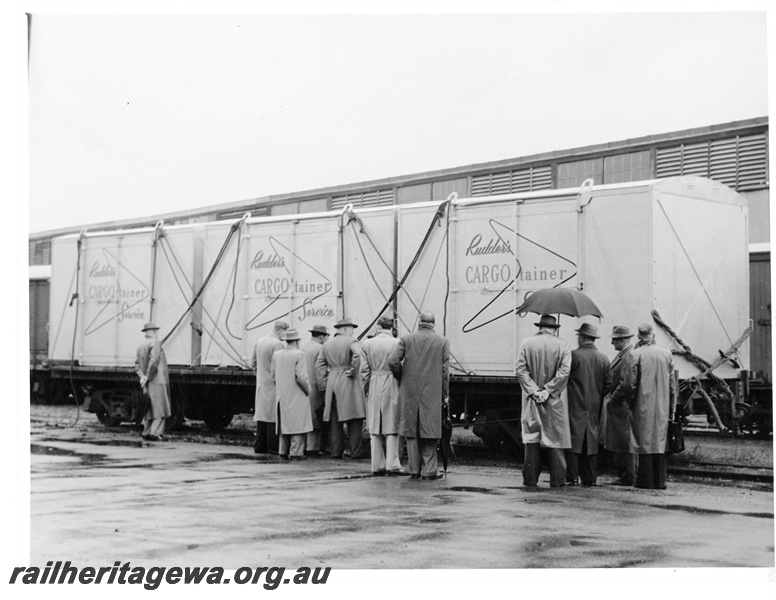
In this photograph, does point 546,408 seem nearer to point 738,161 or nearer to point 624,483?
point 624,483

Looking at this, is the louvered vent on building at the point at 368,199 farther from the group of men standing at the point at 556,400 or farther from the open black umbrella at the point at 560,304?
the open black umbrella at the point at 560,304

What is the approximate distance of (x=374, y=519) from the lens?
28.2 ft

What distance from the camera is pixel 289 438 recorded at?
43.8 feet

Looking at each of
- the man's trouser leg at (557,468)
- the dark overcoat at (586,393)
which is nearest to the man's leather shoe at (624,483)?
the dark overcoat at (586,393)

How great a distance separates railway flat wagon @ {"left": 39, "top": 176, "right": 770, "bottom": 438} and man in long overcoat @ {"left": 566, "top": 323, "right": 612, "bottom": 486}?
4.69 ft

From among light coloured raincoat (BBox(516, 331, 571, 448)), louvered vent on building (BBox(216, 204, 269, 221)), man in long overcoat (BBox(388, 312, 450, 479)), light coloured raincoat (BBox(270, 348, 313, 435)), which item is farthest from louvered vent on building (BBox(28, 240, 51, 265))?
light coloured raincoat (BBox(516, 331, 571, 448))

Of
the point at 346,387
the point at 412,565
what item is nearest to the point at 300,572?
the point at 412,565

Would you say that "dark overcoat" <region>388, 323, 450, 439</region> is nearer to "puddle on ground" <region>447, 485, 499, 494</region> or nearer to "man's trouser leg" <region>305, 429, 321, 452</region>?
"puddle on ground" <region>447, 485, 499, 494</region>

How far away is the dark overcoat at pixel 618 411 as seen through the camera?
420 inches

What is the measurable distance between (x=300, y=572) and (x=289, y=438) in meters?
6.45

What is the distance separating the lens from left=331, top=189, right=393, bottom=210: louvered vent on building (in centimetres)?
2657

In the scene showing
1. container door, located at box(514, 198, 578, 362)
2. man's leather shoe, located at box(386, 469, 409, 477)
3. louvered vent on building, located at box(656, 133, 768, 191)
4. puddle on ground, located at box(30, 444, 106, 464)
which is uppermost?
louvered vent on building, located at box(656, 133, 768, 191)

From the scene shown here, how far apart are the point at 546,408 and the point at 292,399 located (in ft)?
12.9

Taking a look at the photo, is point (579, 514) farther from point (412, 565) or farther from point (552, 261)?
point (552, 261)
